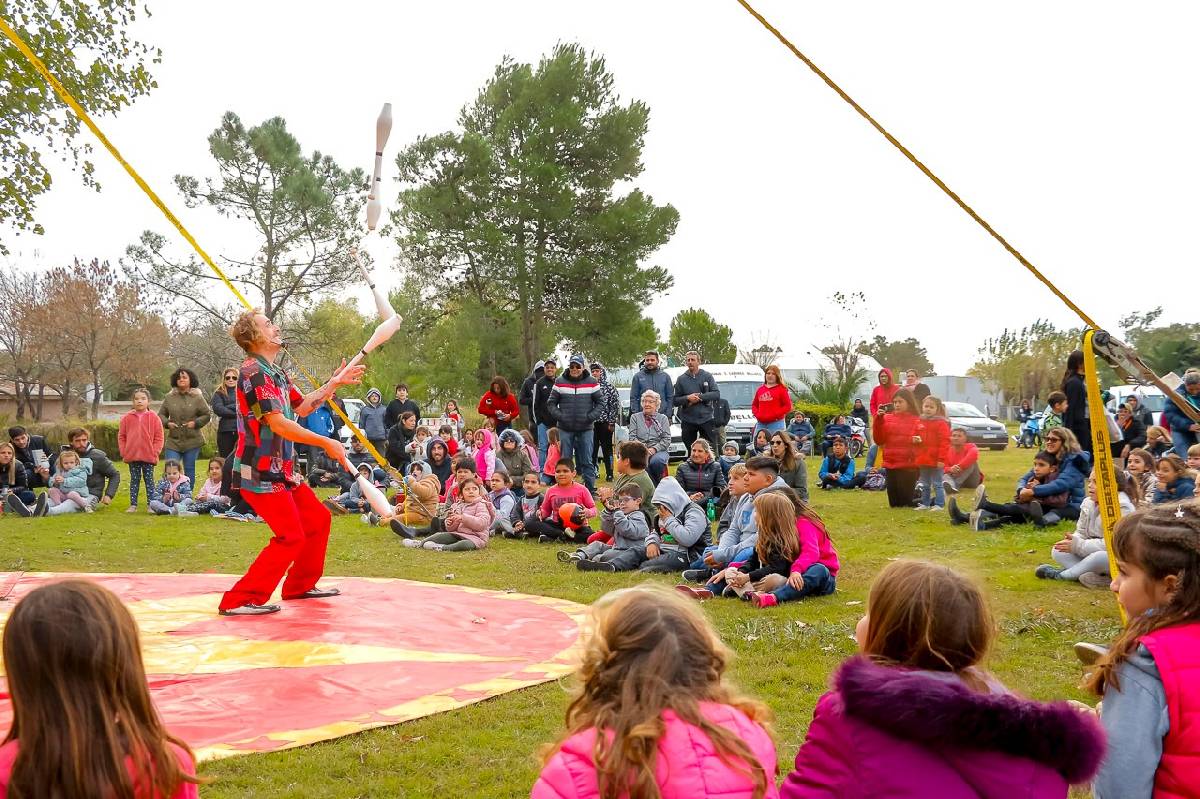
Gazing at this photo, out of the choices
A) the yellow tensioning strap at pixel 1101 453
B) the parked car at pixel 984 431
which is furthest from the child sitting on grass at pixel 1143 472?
the parked car at pixel 984 431

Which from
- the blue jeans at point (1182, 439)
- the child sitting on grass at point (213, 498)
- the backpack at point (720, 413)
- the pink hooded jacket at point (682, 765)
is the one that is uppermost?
the backpack at point (720, 413)

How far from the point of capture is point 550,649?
19.3 ft

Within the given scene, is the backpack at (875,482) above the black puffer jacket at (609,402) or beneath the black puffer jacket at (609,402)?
beneath

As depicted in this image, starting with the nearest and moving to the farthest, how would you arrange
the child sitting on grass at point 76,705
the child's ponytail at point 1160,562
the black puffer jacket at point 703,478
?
the child sitting on grass at point 76,705 < the child's ponytail at point 1160,562 < the black puffer jacket at point 703,478

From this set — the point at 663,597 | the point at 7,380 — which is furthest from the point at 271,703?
the point at 7,380

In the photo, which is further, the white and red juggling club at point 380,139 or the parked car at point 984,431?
the parked car at point 984,431

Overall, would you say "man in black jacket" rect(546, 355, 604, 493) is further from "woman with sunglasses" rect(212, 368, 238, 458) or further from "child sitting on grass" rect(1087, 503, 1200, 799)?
"child sitting on grass" rect(1087, 503, 1200, 799)

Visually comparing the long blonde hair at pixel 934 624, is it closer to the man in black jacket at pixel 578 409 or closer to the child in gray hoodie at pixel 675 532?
the child in gray hoodie at pixel 675 532

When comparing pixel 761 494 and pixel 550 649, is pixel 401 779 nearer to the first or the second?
pixel 550 649

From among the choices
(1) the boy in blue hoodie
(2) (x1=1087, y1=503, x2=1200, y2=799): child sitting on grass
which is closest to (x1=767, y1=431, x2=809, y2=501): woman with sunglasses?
(1) the boy in blue hoodie

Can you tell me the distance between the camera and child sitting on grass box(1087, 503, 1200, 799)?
2492 millimetres

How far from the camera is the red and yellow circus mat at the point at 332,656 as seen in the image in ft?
14.9

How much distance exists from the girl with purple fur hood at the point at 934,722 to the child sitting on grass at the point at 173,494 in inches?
482

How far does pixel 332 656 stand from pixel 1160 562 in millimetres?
4041
